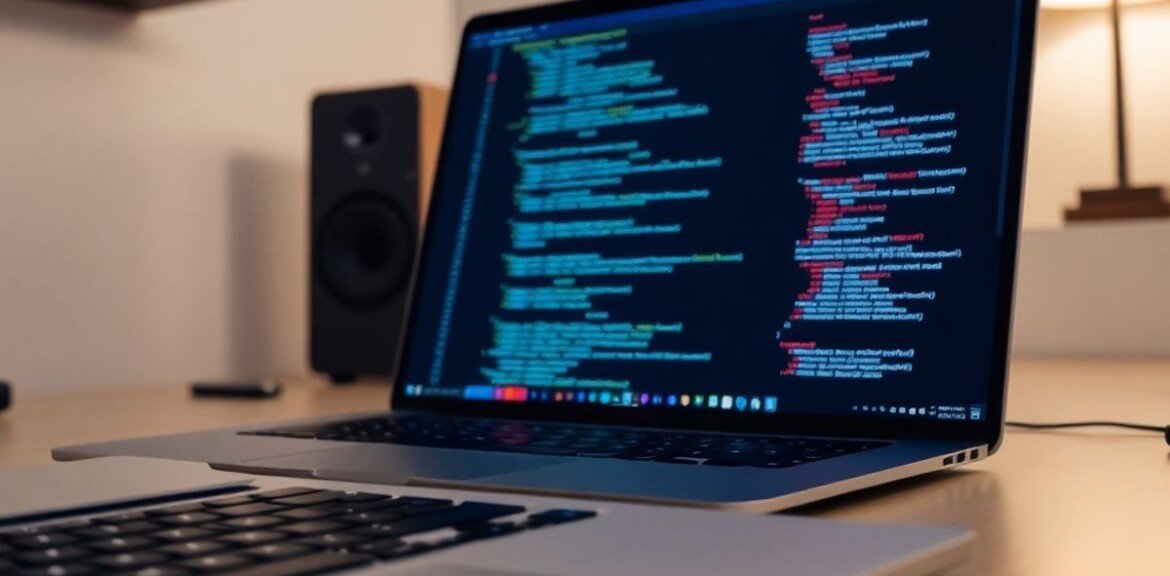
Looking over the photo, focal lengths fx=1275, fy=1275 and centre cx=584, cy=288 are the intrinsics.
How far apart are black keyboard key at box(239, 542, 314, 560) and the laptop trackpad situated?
6.9 inches

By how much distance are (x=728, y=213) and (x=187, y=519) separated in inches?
17.5

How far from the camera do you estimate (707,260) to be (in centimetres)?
80

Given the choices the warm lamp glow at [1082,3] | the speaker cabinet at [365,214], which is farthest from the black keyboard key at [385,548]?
the warm lamp glow at [1082,3]

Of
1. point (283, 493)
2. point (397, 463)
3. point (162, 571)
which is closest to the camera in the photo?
point (162, 571)

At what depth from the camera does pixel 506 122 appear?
0.94 metres

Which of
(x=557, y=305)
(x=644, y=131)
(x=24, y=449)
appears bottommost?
(x=24, y=449)

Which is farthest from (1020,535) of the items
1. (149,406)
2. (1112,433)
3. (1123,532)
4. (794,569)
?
(149,406)

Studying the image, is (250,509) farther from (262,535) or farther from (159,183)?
(159,183)

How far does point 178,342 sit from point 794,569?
4.14 ft

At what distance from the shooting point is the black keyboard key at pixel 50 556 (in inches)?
14.6

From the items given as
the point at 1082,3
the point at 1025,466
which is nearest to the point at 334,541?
the point at 1025,466

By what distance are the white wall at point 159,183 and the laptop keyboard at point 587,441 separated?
67 centimetres

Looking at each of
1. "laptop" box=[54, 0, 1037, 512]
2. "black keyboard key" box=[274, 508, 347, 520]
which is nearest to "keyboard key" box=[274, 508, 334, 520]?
"black keyboard key" box=[274, 508, 347, 520]

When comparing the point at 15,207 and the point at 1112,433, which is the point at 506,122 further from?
the point at 15,207
